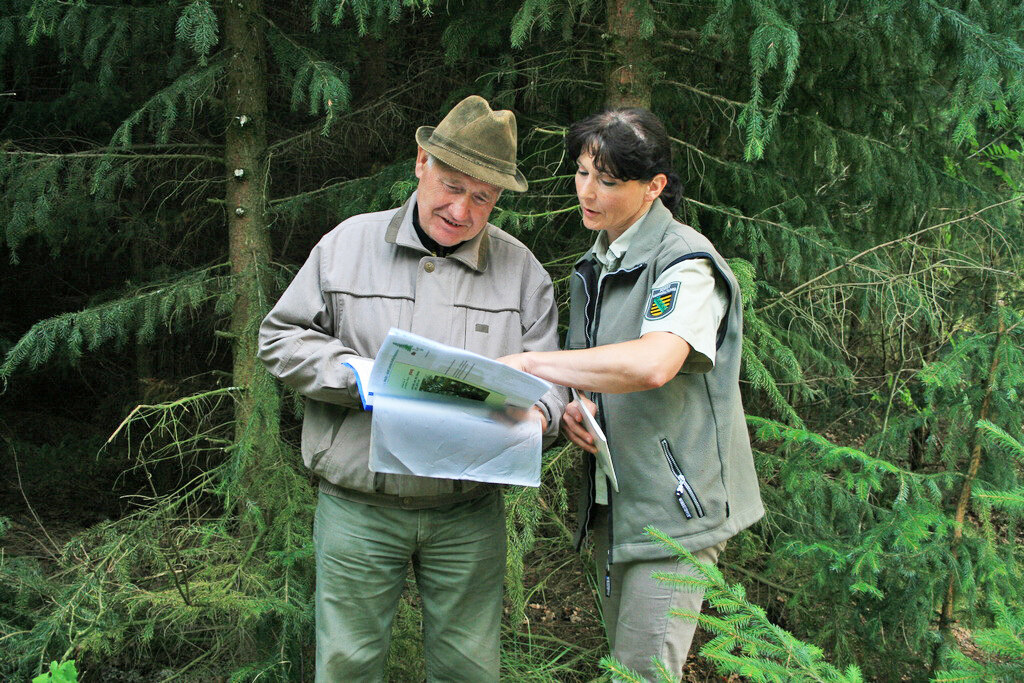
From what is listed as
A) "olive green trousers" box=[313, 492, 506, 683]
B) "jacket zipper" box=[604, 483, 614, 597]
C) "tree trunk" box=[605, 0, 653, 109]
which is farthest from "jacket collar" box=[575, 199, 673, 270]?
"tree trunk" box=[605, 0, 653, 109]

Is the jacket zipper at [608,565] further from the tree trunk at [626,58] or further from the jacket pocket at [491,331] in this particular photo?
the tree trunk at [626,58]

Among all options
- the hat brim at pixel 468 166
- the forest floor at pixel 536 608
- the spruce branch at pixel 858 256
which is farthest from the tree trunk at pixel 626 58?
the forest floor at pixel 536 608

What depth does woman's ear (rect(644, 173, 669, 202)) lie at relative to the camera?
7.91ft

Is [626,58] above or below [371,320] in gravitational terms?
above

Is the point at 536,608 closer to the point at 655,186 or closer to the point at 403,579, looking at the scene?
the point at 403,579

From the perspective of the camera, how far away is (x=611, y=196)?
94.1 inches

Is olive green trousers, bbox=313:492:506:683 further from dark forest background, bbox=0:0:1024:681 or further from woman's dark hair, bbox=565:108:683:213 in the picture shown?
woman's dark hair, bbox=565:108:683:213

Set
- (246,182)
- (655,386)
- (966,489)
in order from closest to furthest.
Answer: (655,386) < (966,489) < (246,182)

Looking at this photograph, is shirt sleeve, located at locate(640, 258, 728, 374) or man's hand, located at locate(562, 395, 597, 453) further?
man's hand, located at locate(562, 395, 597, 453)

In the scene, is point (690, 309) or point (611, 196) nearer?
point (690, 309)

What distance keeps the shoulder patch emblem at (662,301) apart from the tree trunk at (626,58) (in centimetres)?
190

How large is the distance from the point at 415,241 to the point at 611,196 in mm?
633

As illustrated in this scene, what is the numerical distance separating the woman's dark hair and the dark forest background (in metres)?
0.86

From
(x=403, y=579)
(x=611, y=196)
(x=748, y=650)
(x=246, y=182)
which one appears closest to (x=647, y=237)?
(x=611, y=196)
